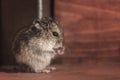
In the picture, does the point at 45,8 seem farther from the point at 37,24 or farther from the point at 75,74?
the point at 75,74

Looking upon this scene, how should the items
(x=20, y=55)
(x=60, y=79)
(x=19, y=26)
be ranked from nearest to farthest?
(x=60, y=79) → (x=20, y=55) → (x=19, y=26)

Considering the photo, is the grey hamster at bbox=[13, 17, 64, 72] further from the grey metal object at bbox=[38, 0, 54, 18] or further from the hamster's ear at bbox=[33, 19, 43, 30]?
the grey metal object at bbox=[38, 0, 54, 18]

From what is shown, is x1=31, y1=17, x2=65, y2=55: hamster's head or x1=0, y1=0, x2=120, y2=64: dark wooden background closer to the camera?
x1=31, y1=17, x2=65, y2=55: hamster's head

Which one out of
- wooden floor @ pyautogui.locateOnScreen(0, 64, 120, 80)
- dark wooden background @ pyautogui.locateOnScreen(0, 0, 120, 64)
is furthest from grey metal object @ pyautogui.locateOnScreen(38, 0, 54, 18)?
wooden floor @ pyautogui.locateOnScreen(0, 64, 120, 80)

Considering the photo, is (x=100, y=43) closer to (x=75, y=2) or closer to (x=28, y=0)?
(x=75, y=2)

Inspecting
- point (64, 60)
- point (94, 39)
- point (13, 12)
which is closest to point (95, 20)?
point (94, 39)

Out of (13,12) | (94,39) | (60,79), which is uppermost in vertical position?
(13,12)
